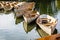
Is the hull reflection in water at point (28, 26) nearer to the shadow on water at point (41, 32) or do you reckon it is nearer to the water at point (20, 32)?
the water at point (20, 32)

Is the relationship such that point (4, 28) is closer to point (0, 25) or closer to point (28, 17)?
point (0, 25)

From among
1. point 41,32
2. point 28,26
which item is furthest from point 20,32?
point 28,26

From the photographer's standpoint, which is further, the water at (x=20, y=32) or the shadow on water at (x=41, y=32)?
the shadow on water at (x=41, y=32)

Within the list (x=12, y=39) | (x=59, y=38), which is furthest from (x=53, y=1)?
(x=59, y=38)

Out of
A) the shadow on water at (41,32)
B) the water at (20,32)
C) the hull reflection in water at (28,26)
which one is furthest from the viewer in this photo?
the hull reflection in water at (28,26)

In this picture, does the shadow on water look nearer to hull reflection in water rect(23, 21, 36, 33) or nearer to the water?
the water

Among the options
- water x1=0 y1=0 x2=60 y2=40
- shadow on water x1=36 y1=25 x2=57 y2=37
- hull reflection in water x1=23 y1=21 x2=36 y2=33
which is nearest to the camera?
water x1=0 y1=0 x2=60 y2=40

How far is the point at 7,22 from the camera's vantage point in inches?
413

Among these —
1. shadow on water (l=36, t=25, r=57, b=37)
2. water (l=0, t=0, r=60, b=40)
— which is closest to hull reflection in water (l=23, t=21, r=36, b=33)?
water (l=0, t=0, r=60, b=40)

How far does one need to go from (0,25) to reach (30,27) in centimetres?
163

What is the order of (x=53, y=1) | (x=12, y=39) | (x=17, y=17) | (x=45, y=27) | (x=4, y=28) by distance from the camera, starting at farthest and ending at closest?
(x=53, y=1), (x=17, y=17), (x=4, y=28), (x=45, y=27), (x=12, y=39)

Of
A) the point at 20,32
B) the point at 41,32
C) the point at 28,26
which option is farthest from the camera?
the point at 28,26

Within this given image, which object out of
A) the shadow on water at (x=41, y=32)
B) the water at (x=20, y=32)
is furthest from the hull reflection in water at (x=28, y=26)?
the shadow on water at (x=41, y=32)

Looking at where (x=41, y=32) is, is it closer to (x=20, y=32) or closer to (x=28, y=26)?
(x=20, y=32)
